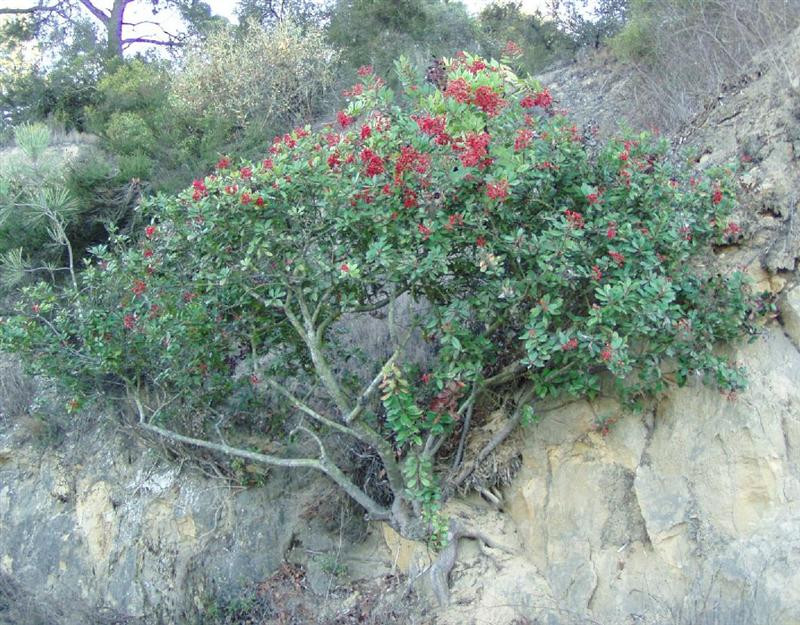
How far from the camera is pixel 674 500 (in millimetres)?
5770

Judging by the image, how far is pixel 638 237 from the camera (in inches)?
223

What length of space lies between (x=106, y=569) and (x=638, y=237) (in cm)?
577

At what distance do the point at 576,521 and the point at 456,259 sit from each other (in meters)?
2.05

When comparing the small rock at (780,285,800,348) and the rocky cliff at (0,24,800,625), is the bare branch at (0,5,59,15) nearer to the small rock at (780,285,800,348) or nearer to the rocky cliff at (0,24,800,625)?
the rocky cliff at (0,24,800,625)

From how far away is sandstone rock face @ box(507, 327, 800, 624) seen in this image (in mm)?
5379

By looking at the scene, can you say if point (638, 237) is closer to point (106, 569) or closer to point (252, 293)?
point (252, 293)

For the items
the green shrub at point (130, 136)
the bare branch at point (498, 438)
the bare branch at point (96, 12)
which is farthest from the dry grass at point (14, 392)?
the bare branch at point (96, 12)

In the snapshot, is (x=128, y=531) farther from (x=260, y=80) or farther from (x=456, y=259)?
(x=260, y=80)

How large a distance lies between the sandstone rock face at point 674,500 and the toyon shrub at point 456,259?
0.94ft

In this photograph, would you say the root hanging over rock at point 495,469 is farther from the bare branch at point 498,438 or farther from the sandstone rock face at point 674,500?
the sandstone rock face at point 674,500

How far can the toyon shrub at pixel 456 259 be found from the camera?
5.61 metres

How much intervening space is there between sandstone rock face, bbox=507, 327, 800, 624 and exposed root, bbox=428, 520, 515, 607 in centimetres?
27

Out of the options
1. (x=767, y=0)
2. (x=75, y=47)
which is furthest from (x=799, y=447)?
(x=75, y=47)

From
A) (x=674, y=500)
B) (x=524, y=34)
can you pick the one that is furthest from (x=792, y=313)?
(x=524, y=34)
